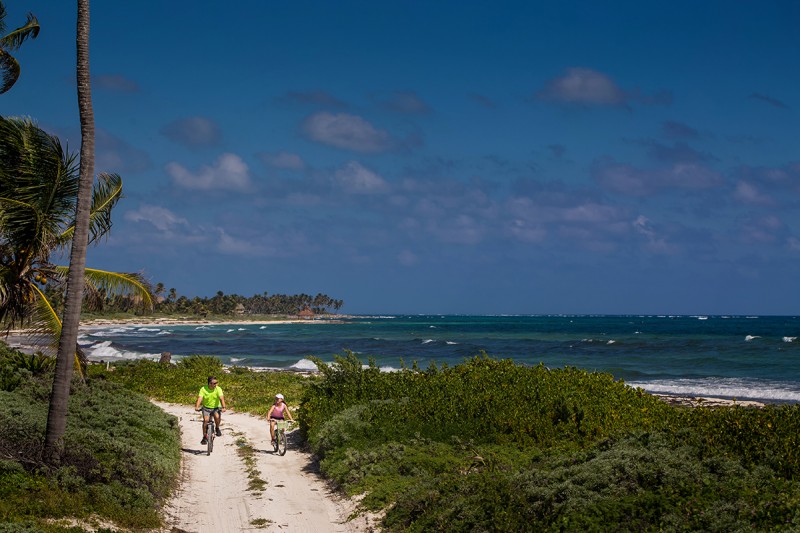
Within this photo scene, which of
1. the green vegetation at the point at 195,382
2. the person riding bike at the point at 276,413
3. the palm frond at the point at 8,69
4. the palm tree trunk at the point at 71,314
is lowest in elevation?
the green vegetation at the point at 195,382

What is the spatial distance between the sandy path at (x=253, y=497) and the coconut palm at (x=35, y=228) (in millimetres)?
4505

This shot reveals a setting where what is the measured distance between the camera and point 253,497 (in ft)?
46.4

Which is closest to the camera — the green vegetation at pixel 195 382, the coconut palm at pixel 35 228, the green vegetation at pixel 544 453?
the green vegetation at pixel 544 453

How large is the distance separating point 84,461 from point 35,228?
720cm

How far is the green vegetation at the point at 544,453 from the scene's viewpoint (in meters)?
8.96

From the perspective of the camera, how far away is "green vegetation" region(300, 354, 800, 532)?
8.96 m

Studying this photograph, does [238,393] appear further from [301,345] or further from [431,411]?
[301,345]

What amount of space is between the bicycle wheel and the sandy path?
0.19 metres

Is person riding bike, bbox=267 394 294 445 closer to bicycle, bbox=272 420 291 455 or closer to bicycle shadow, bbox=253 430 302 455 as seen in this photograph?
bicycle, bbox=272 420 291 455

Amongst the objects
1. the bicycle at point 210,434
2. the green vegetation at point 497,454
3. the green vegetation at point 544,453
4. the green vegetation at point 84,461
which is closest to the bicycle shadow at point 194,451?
the bicycle at point 210,434

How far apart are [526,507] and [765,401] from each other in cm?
2820

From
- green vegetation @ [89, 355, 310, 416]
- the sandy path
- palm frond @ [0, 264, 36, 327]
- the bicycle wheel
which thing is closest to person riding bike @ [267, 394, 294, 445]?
the bicycle wheel

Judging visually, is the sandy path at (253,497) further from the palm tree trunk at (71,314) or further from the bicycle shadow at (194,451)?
the palm tree trunk at (71,314)

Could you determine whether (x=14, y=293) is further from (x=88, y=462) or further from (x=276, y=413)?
(x=88, y=462)
